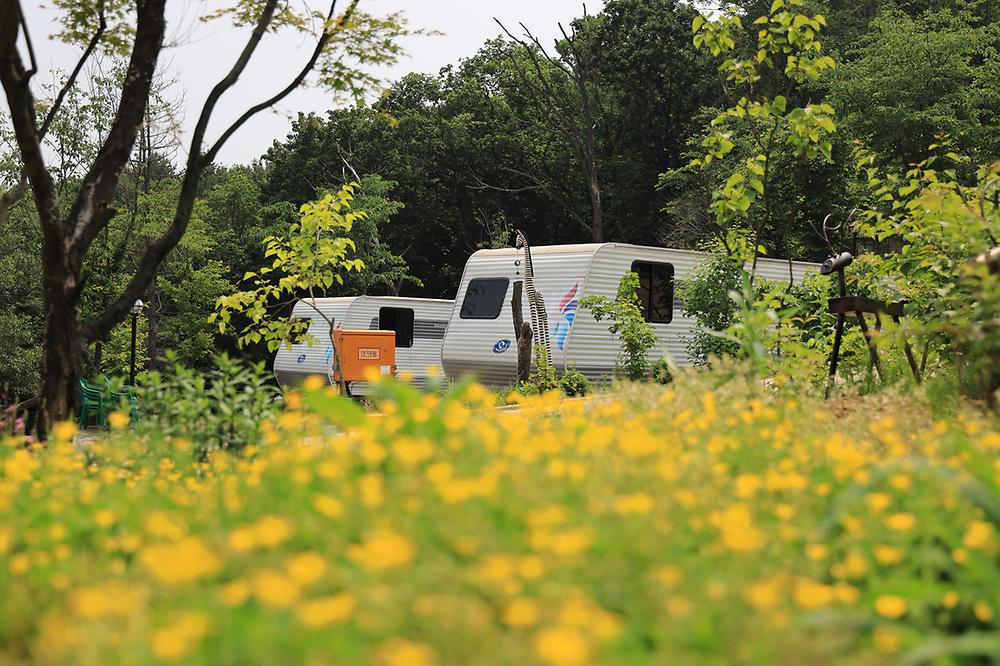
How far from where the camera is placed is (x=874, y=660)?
2.12 metres

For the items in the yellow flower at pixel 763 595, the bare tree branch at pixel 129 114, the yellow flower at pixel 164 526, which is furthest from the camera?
the bare tree branch at pixel 129 114

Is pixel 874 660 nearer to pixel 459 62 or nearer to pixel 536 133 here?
pixel 536 133

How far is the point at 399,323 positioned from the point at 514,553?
18.1 metres

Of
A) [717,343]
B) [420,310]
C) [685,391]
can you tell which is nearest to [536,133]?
[420,310]

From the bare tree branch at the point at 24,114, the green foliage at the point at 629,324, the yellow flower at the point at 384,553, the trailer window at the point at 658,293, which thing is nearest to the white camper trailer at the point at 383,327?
the trailer window at the point at 658,293

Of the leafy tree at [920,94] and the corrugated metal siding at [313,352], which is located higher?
the leafy tree at [920,94]

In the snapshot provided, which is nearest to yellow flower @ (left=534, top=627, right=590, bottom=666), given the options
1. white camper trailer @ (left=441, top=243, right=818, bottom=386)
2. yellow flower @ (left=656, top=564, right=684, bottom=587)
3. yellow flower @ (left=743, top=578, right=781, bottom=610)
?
yellow flower @ (left=656, top=564, right=684, bottom=587)

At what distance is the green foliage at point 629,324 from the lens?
1284 cm

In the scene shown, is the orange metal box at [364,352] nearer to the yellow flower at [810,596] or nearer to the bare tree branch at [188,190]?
the bare tree branch at [188,190]

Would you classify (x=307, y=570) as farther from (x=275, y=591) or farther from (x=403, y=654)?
(x=403, y=654)

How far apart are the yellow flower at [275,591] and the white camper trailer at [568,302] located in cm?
1175

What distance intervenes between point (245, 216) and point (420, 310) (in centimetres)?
1884

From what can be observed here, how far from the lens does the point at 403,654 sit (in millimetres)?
1714

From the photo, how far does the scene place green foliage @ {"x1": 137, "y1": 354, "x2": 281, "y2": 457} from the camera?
4.60 metres
